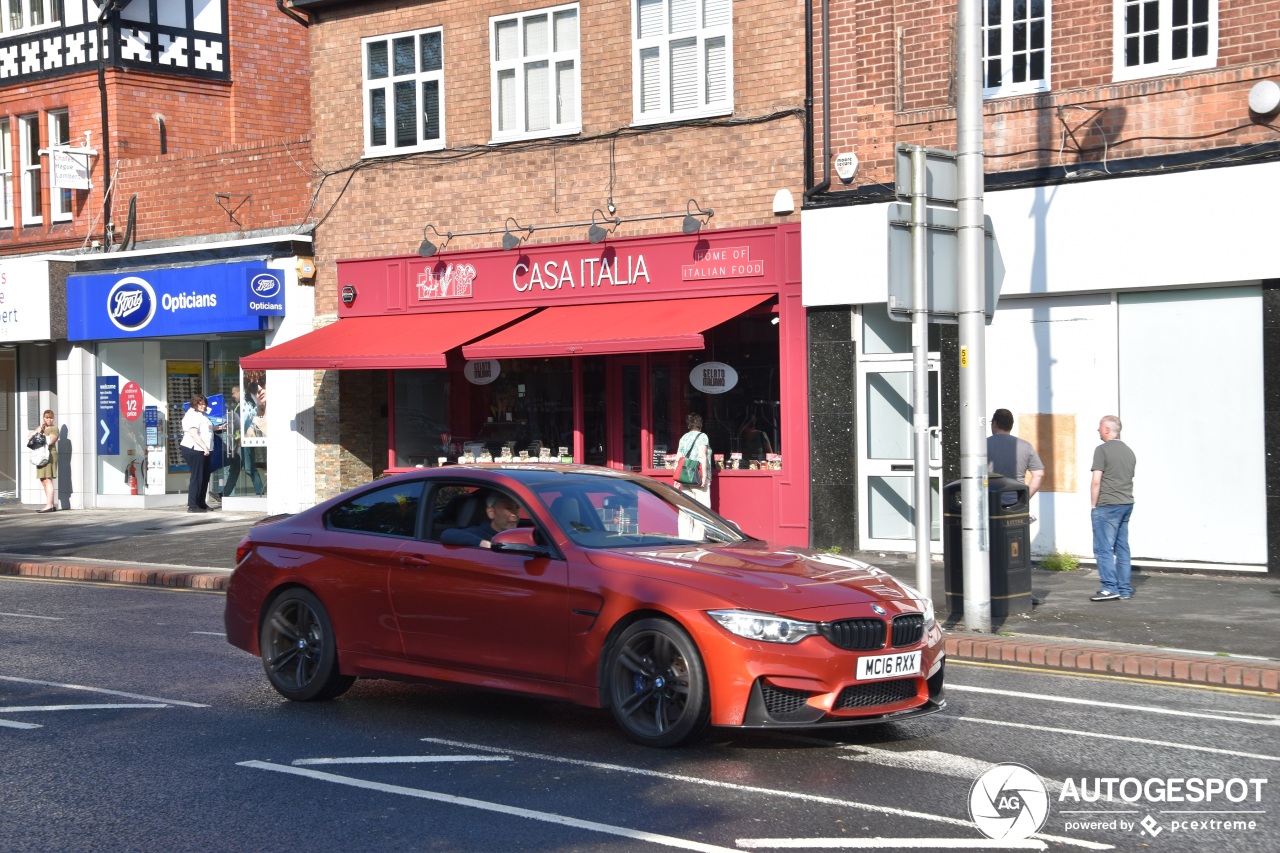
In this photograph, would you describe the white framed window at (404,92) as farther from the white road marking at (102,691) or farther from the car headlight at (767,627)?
the car headlight at (767,627)

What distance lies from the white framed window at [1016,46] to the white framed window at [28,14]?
16.9 metres

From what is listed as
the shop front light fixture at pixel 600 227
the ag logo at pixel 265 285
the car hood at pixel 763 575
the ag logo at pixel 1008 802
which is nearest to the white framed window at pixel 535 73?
the shop front light fixture at pixel 600 227

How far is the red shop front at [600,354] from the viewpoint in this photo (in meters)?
17.1

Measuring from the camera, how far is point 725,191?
693 inches

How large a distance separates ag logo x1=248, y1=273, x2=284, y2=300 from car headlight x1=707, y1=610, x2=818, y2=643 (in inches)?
627

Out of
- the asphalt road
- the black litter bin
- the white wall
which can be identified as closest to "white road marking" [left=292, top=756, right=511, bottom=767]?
the asphalt road

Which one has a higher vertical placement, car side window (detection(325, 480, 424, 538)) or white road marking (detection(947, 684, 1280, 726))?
car side window (detection(325, 480, 424, 538))

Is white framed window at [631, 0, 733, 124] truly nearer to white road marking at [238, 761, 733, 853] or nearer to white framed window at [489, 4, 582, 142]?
white framed window at [489, 4, 582, 142]

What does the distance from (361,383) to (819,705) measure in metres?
15.5

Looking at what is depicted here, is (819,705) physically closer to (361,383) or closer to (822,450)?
(822,450)

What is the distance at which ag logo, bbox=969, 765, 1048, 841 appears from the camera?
5.91 metres

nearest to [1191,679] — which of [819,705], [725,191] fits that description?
[819,705]

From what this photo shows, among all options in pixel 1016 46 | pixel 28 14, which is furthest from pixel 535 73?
pixel 28 14

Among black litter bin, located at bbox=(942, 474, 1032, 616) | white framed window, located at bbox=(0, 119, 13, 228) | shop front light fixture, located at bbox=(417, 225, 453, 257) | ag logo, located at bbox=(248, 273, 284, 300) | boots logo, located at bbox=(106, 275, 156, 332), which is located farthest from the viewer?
white framed window, located at bbox=(0, 119, 13, 228)
